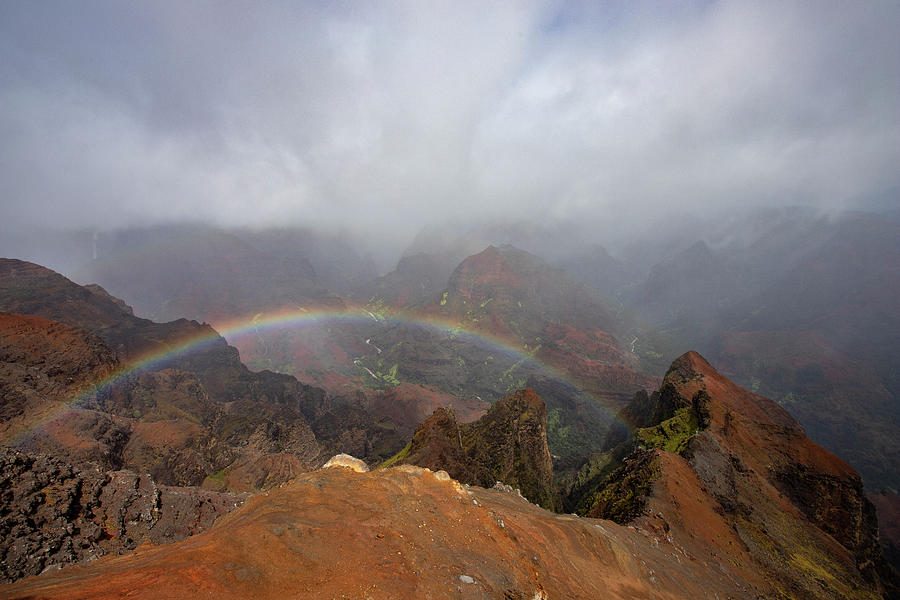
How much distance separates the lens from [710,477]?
56.7 feet

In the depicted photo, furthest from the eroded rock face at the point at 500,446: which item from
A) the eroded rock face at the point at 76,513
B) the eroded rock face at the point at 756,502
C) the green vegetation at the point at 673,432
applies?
the eroded rock face at the point at 76,513

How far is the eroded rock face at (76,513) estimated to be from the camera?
8.06 m

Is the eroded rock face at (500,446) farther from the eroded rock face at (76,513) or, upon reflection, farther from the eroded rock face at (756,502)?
the eroded rock face at (76,513)

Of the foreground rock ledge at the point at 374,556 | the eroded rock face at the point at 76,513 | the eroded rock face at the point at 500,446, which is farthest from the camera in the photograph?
the eroded rock face at the point at 500,446

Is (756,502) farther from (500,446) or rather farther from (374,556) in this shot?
(374,556)

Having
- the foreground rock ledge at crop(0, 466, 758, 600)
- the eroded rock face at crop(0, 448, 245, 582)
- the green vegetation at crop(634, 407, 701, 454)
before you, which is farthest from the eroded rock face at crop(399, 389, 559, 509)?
the foreground rock ledge at crop(0, 466, 758, 600)

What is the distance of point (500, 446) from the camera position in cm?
3006

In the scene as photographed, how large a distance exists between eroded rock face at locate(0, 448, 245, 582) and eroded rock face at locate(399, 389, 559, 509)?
11857 millimetres

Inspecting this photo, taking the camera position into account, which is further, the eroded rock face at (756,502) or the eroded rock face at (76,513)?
the eroded rock face at (756,502)

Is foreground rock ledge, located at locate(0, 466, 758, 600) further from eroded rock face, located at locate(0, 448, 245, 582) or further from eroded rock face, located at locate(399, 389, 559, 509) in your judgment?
eroded rock face, located at locate(399, 389, 559, 509)

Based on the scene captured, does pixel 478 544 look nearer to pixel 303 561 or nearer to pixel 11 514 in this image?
pixel 303 561

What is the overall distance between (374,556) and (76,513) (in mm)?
10959

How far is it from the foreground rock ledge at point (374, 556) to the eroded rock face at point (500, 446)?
1283 cm

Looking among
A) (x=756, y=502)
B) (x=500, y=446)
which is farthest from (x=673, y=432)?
(x=500, y=446)
